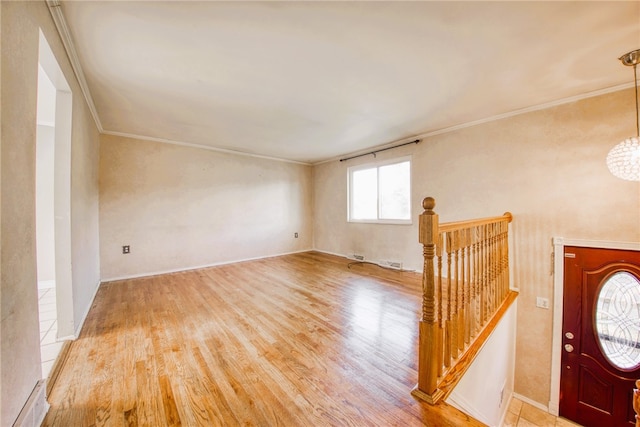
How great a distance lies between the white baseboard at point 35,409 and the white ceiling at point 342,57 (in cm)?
219

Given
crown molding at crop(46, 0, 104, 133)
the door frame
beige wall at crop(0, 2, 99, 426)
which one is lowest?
the door frame

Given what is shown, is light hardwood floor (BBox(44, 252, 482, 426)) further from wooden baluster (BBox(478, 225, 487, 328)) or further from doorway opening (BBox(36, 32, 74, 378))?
wooden baluster (BBox(478, 225, 487, 328))

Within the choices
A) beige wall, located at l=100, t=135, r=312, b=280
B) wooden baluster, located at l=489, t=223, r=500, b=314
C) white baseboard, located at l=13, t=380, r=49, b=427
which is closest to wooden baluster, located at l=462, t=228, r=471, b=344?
wooden baluster, located at l=489, t=223, r=500, b=314

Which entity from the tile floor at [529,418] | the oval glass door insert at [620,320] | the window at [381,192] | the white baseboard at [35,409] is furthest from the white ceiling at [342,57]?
the tile floor at [529,418]

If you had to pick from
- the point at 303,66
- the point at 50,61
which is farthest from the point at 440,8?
the point at 50,61

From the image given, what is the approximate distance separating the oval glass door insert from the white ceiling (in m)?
2.04

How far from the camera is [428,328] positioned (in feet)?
4.44

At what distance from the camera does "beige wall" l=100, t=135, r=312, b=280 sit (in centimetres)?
369

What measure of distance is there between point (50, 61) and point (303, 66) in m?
1.75

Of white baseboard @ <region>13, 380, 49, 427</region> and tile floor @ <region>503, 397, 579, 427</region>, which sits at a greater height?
white baseboard @ <region>13, 380, 49, 427</region>

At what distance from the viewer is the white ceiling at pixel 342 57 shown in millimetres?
1484

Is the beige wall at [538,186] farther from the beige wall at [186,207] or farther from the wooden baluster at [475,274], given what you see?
the beige wall at [186,207]

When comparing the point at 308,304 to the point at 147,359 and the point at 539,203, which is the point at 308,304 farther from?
the point at 539,203

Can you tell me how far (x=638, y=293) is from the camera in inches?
91.7
